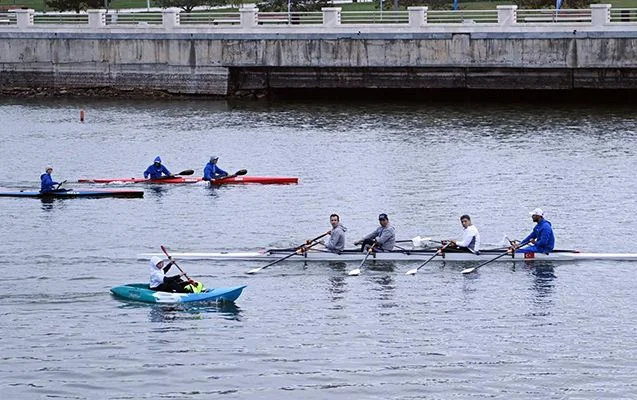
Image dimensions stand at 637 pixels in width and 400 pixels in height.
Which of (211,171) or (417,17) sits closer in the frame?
(211,171)

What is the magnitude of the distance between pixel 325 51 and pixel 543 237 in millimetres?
37877

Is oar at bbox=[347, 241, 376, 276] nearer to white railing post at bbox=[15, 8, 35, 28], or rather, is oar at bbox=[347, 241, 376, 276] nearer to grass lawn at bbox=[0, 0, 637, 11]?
white railing post at bbox=[15, 8, 35, 28]

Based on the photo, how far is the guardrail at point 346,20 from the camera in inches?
2751

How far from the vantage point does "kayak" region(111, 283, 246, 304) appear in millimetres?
33062

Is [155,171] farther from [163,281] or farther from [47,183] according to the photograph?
[163,281]

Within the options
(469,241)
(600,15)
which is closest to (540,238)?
(469,241)

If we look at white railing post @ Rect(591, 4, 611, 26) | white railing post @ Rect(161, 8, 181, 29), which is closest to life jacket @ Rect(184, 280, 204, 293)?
white railing post @ Rect(591, 4, 611, 26)

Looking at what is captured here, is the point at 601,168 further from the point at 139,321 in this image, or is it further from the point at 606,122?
the point at 139,321

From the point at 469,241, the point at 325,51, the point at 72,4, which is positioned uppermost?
the point at 72,4

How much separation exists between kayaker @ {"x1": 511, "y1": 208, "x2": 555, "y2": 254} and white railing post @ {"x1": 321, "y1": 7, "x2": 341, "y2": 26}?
3785 cm

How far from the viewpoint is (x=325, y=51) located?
73.1 metres

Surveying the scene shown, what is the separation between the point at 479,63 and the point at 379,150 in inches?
585

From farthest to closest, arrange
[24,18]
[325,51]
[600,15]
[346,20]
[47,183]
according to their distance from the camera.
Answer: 1. [24,18]
2. [346,20]
3. [325,51]
4. [600,15]
5. [47,183]

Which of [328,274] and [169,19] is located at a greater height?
[169,19]
